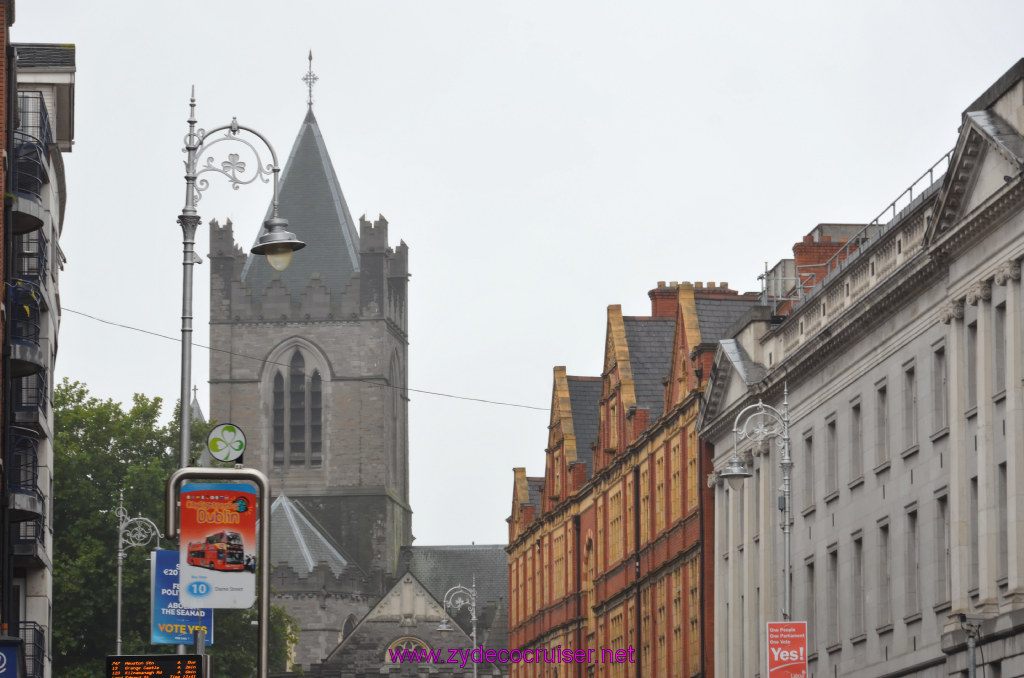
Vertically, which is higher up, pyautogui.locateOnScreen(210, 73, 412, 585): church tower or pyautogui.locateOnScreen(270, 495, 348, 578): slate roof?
pyautogui.locateOnScreen(210, 73, 412, 585): church tower

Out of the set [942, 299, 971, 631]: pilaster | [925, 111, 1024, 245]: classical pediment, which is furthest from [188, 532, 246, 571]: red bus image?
[942, 299, 971, 631]: pilaster

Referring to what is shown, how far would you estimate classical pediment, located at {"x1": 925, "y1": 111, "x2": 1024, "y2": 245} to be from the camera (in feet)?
106

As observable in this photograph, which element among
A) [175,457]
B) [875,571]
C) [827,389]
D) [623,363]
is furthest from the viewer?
[175,457]

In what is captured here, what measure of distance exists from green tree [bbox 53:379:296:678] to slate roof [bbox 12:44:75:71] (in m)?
19.9

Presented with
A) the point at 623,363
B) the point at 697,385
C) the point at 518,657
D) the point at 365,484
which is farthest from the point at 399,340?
the point at 697,385

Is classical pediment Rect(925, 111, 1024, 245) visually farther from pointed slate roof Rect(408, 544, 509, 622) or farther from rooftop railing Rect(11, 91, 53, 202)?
pointed slate roof Rect(408, 544, 509, 622)

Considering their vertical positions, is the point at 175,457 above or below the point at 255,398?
below

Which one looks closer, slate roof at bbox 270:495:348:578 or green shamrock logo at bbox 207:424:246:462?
green shamrock logo at bbox 207:424:246:462

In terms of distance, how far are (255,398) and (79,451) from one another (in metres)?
61.3

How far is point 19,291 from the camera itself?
47.5 metres

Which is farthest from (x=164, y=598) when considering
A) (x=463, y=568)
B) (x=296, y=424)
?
(x=463, y=568)

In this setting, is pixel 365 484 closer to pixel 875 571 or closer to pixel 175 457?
pixel 175 457

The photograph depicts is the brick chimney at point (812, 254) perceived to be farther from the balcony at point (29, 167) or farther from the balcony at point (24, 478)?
the balcony at point (24, 478)

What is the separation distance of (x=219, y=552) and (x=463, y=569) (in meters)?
135
